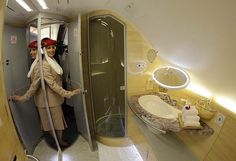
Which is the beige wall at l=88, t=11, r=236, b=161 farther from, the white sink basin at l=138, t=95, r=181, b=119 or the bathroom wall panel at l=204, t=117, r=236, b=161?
the white sink basin at l=138, t=95, r=181, b=119

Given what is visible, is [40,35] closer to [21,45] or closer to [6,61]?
[21,45]

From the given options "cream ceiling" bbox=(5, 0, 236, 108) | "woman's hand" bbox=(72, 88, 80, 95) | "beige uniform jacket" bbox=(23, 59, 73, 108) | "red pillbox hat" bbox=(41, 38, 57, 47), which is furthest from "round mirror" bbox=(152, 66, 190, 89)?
"red pillbox hat" bbox=(41, 38, 57, 47)

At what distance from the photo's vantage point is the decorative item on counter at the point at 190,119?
119 cm

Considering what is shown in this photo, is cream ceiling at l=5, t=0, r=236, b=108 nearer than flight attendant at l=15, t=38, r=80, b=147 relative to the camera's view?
Yes

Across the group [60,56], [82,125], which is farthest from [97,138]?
[60,56]

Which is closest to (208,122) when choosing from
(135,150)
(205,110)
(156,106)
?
(205,110)

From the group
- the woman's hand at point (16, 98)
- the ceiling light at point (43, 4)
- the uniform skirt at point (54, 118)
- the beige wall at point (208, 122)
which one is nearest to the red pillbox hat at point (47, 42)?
the ceiling light at point (43, 4)

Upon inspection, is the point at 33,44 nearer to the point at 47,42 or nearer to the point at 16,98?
the point at 47,42

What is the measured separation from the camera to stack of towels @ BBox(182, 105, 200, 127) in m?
1.19

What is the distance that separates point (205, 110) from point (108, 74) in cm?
130

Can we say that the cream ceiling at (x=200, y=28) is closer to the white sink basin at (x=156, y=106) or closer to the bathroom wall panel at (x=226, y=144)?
the bathroom wall panel at (x=226, y=144)

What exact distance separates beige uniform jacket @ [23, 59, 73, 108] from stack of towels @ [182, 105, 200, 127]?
3.49 feet

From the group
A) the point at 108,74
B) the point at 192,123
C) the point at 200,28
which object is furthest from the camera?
the point at 108,74

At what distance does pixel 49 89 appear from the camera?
131 cm
